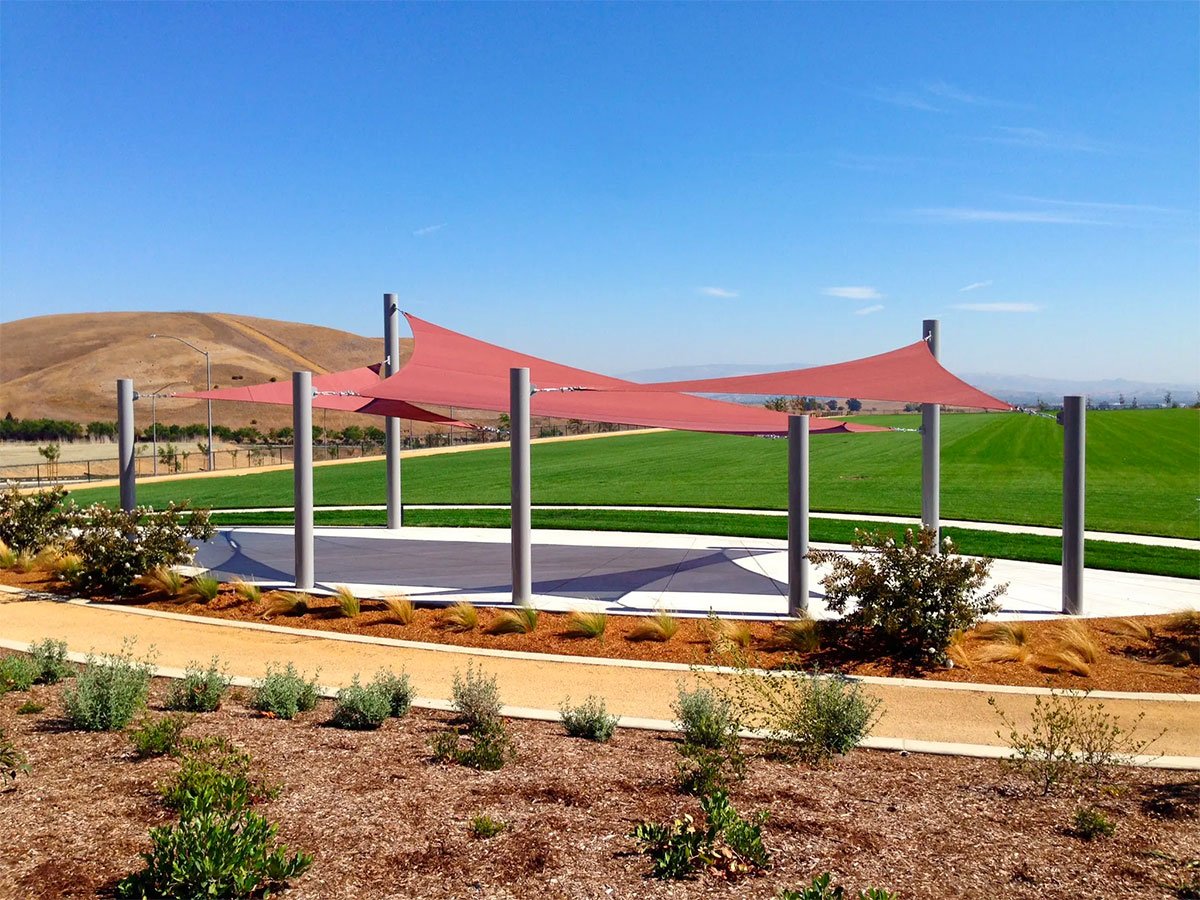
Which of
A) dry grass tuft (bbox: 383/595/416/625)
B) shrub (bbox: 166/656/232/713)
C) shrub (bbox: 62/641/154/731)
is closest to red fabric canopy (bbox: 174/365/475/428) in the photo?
dry grass tuft (bbox: 383/595/416/625)

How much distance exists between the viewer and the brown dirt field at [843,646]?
916cm

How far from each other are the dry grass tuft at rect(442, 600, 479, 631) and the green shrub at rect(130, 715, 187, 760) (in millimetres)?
4532

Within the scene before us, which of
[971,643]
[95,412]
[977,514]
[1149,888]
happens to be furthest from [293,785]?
[95,412]

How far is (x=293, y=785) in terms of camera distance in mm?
6082

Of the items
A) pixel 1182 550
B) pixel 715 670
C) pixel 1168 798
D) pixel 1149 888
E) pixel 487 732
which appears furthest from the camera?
pixel 1182 550

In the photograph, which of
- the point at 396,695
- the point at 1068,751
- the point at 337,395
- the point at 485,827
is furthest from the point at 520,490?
the point at 1068,751

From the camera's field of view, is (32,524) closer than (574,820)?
No

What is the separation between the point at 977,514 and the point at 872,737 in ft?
55.7

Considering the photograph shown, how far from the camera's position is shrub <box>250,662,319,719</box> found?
7648 mm

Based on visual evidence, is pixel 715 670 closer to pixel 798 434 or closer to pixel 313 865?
pixel 798 434

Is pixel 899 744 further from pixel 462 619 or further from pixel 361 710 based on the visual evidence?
pixel 462 619

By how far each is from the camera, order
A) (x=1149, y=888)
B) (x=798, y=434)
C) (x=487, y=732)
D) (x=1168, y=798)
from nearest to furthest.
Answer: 1. (x=1149, y=888)
2. (x=1168, y=798)
3. (x=487, y=732)
4. (x=798, y=434)

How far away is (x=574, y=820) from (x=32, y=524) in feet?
49.8

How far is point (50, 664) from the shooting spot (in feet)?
28.9
